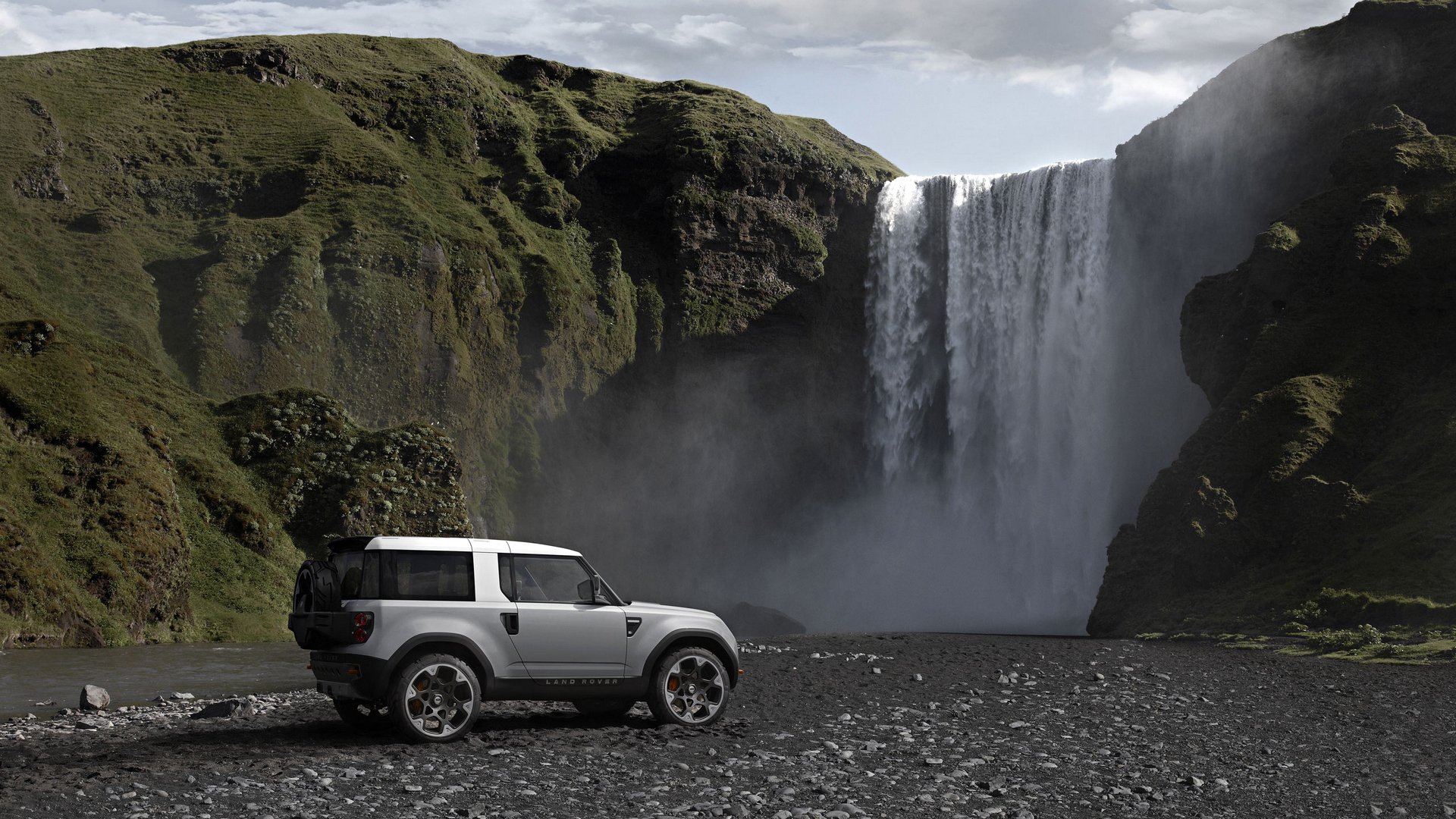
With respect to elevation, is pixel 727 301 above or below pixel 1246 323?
above

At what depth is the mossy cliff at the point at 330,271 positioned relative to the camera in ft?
143

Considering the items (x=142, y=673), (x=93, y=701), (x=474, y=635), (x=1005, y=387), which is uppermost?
(x=1005, y=387)

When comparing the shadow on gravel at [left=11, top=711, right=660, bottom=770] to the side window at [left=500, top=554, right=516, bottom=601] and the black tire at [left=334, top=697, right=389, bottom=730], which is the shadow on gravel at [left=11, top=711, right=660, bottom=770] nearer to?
the black tire at [left=334, top=697, right=389, bottom=730]

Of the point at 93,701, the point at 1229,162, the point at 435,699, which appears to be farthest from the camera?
the point at 1229,162

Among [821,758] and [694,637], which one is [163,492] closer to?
[694,637]

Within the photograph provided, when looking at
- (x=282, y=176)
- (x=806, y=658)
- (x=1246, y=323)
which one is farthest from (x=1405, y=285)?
(x=282, y=176)

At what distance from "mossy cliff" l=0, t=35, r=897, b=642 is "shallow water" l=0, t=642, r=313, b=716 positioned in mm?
3765

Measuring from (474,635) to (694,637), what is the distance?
314 centimetres

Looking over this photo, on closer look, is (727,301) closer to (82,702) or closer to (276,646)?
(276,646)

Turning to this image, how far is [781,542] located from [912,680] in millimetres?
54671

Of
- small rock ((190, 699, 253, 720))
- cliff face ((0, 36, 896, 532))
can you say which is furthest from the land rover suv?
cliff face ((0, 36, 896, 532))

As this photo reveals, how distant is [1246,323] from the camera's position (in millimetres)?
48094

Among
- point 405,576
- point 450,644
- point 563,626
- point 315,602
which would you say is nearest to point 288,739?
point 315,602

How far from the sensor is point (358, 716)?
16094mm
